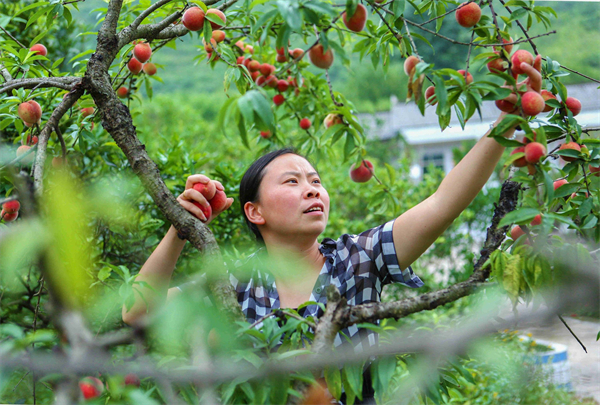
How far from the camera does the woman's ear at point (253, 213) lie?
136cm

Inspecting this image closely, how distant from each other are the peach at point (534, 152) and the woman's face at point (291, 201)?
553mm

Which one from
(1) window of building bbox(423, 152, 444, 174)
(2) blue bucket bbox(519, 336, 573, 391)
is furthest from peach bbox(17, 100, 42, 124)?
(1) window of building bbox(423, 152, 444, 174)

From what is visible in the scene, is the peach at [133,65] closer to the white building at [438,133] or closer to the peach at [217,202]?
the peach at [217,202]

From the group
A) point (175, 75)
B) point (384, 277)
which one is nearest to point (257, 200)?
point (384, 277)

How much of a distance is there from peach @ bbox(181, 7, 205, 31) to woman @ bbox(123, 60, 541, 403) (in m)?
0.34

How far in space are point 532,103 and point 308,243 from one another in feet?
2.14

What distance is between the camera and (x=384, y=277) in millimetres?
1281

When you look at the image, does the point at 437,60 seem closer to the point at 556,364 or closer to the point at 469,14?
the point at 556,364

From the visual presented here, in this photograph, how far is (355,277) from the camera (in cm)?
125

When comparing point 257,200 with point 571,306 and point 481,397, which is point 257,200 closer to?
point 571,306

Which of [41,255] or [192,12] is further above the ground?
[192,12]

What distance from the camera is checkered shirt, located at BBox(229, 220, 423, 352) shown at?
48.4 inches

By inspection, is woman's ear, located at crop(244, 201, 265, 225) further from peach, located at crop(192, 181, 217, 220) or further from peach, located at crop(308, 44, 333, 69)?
peach, located at crop(308, 44, 333, 69)

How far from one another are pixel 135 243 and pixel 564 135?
141 cm
